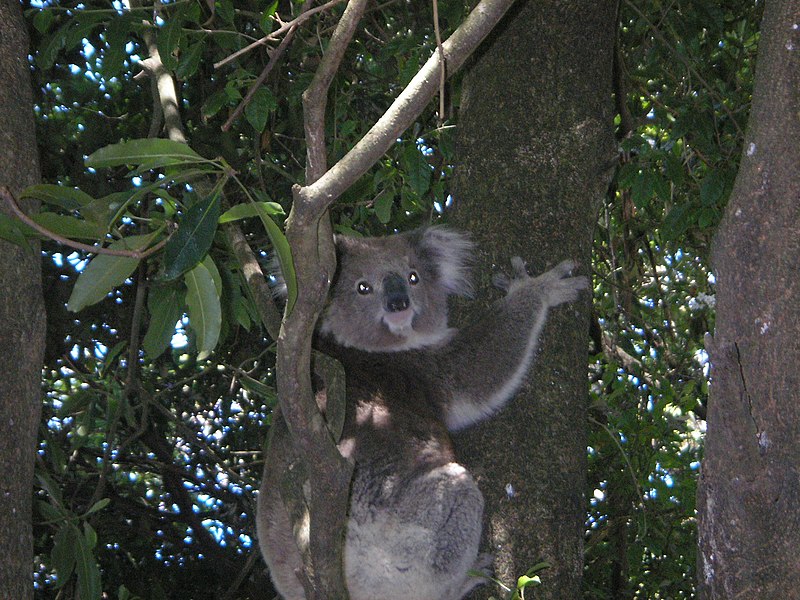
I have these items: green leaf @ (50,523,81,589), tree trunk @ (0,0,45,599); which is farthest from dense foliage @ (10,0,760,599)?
tree trunk @ (0,0,45,599)

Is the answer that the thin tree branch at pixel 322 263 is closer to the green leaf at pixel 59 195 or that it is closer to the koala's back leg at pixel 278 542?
the green leaf at pixel 59 195

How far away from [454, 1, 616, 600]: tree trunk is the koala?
85mm

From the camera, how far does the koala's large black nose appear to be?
3.29m

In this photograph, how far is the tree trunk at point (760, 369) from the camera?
1.87 metres

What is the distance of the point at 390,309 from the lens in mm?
3295

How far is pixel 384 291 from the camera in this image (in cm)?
338

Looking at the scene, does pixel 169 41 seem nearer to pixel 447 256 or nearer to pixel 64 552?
pixel 447 256

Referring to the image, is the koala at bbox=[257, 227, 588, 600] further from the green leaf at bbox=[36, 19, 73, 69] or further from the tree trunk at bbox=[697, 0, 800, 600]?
the green leaf at bbox=[36, 19, 73, 69]

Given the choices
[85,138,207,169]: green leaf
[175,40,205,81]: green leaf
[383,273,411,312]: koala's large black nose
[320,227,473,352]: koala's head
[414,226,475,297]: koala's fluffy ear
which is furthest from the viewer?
[320,227,473,352]: koala's head

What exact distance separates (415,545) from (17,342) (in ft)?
4.66

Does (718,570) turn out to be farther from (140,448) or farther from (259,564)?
(140,448)

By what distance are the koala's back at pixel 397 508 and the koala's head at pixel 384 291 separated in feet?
0.81

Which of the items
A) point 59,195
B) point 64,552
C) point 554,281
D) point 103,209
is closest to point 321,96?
point 103,209

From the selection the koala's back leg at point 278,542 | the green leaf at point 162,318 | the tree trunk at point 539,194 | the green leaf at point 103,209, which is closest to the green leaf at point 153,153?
the green leaf at point 103,209
